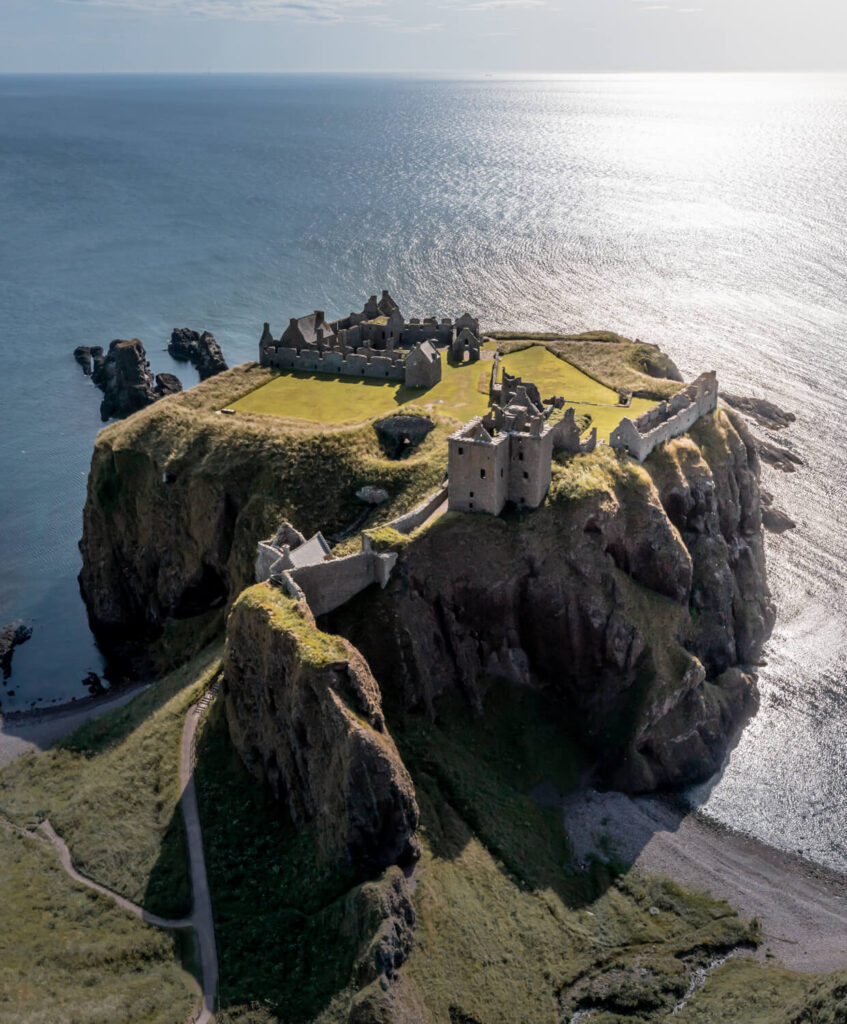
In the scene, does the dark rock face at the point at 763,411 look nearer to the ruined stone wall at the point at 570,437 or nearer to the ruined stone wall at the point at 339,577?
the ruined stone wall at the point at 570,437

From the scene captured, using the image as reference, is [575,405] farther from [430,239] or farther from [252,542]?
[430,239]

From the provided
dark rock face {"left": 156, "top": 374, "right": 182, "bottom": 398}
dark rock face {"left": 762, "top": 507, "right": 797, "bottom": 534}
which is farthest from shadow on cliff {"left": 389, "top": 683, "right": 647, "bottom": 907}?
dark rock face {"left": 156, "top": 374, "right": 182, "bottom": 398}

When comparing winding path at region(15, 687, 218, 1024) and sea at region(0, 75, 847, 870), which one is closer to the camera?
winding path at region(15, 687, 218, 1024)

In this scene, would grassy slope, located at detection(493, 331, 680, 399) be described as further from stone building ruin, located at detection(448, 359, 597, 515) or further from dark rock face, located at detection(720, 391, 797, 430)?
stone building ruin, located at detection(448, 359, 597, 515)

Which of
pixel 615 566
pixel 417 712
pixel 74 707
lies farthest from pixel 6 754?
pixel 615 566

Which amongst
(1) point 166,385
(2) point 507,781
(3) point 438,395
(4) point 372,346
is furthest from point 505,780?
(1) point 166,385
